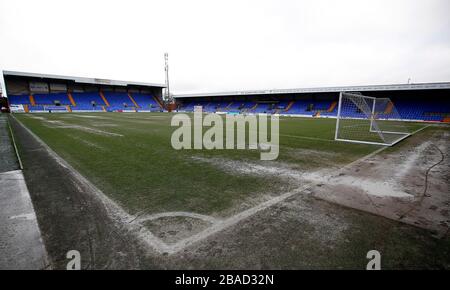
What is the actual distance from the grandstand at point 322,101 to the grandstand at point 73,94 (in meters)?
12.7

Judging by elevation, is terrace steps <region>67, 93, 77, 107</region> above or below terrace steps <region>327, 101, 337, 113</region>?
above

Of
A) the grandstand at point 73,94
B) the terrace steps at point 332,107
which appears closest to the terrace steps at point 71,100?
the grandstand at point 73,94

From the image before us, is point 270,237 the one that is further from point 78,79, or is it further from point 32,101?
point 78,79

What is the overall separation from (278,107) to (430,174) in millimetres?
41111

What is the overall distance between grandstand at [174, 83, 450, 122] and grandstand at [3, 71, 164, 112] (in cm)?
1273

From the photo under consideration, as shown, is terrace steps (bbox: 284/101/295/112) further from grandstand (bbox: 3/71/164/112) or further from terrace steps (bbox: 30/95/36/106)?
terrace steps (bbox: 30/95/36/106)

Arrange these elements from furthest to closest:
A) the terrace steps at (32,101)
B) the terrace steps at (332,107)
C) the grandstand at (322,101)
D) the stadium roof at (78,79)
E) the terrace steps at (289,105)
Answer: the terrace steps at (289,105) < the terrace steps at (32,101) < the terrace steps at (332,107) < the stadium roof at (78,79) < the grandstand at (322,101)

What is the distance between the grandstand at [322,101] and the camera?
1091 inches

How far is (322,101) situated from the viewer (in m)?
40.2

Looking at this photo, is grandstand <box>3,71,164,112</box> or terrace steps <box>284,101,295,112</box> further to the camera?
terrace steps <box>284,101,295,112</box>

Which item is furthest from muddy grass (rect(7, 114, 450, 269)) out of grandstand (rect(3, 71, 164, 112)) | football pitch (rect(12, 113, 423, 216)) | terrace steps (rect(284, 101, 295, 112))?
grandstand (rect(3, 71, 164, 112))

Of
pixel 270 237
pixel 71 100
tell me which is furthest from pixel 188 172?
pixel 71 100

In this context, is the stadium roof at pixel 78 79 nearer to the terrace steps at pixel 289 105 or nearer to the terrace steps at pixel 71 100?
the terrace steps at pixel 71 100

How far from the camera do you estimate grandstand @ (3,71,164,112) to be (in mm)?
38406
